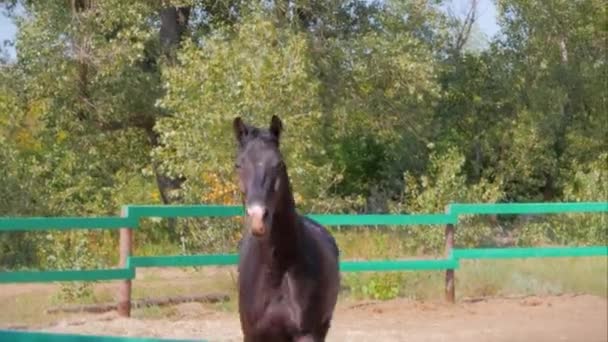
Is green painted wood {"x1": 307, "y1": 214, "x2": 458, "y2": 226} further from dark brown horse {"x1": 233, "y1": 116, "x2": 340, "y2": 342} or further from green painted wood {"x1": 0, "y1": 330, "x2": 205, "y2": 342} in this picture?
green painted wood {"x1": 0, "y1": 330, "x2": 205, "y2": 342}

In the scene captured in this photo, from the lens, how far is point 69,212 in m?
16.9

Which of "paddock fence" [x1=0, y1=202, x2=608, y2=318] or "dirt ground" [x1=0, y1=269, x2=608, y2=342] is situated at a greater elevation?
"paddock fence" [x1=0, y1=202, x2=608, y2=318]

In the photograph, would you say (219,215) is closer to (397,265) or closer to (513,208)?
(397,265)

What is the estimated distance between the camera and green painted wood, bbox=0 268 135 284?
9.83m

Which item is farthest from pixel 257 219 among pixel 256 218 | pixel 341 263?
pixel 341 263

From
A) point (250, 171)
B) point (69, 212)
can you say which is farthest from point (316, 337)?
point (69, 212)

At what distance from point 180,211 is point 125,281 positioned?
3.02 feet

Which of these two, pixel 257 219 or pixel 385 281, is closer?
pixel 257 219

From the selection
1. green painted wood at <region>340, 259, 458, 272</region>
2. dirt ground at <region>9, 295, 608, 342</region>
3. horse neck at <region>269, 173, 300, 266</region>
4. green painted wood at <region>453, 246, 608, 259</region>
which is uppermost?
horse neck at <region>269, 173, 300, 266</region>

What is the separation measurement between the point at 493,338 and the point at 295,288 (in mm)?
5659

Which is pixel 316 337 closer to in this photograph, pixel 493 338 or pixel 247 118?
pixel 493 338

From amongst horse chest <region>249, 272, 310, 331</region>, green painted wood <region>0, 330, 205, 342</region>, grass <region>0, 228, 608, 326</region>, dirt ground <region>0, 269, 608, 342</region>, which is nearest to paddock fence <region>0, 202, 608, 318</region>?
grass <region>0, 228, 608, 326</region>

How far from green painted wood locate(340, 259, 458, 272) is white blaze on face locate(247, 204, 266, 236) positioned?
7.19 m

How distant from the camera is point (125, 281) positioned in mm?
10953
